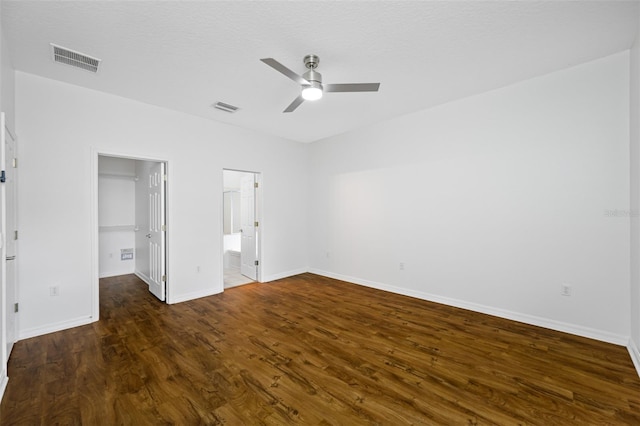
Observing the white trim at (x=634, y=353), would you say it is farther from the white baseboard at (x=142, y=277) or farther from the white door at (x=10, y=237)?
the white baseboard at (x=142, y=277)

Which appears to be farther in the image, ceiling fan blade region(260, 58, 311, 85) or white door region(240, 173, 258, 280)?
white door region(240, 173, 258, 280)

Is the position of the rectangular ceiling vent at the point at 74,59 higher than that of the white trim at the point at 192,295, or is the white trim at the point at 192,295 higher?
the rectangular ceiling vent at the point at 74,59

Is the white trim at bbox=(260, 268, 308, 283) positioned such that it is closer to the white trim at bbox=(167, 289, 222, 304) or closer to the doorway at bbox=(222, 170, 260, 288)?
the doorway at bbox=(222, 170, 260, 288)

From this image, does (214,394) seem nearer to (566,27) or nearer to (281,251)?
(281,251)

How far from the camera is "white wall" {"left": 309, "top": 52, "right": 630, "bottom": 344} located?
2.80 meters

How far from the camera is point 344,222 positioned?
5.30m

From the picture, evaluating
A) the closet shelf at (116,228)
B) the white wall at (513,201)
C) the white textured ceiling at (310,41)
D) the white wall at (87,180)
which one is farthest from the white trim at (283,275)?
the white textured ceiling at (310,41)

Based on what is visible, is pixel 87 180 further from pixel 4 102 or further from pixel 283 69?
pixel 283 69

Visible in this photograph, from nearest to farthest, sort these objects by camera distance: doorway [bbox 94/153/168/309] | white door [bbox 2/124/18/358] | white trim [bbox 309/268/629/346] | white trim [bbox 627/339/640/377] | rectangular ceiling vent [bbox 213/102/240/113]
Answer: white trim [bbox 627/339/640/377]
white door [bbox 2/124/18/358]
white trim [bbox 309/268/629/346]
rectangular ceiling vent [bbox 213/102/240/113]
doorway [bbox 94/153/168/309]

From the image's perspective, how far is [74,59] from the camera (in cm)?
270

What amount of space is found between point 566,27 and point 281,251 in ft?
16.3

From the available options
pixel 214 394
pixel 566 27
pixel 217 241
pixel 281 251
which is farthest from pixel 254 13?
pixel 281 251

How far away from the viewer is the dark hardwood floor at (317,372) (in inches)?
72.0

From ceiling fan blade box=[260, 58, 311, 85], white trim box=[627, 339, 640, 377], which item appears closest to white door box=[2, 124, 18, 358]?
ceiling fan blade box=[260, 58, 311, 85]
